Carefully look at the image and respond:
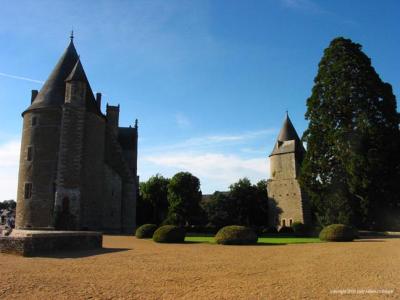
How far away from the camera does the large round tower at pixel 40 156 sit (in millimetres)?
30375

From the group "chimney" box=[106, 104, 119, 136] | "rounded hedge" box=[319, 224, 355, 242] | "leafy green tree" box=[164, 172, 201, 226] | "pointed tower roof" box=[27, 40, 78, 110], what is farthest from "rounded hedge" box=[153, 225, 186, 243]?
"leafy green tree" box=[164, 172, 201, 226]

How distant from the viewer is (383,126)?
2766cm

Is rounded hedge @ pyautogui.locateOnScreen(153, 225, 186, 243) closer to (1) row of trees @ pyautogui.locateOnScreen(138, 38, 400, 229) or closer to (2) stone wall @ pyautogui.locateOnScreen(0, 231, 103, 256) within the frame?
(2) stone wall @ pyautogui.locateOnScreen(0, 231, 103, 256)

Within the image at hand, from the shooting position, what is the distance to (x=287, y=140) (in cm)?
5134

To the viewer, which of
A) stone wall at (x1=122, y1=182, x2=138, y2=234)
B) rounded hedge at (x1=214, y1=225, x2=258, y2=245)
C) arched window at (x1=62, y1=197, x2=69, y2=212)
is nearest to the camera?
rounded hedge at (x1=214, y1=225, x2=258, y2=245)

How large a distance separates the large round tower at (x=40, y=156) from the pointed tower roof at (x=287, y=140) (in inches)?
1161

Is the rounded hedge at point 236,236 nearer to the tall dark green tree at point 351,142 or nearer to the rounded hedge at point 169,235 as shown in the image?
the rounded hedge at point 169,235

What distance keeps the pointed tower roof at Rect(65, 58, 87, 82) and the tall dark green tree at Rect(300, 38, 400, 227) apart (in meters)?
18.7

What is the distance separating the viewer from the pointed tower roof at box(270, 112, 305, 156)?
4997 cm

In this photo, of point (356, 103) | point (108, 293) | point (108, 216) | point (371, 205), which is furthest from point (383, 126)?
point (108, 293)

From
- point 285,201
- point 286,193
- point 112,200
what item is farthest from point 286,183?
point 112,200

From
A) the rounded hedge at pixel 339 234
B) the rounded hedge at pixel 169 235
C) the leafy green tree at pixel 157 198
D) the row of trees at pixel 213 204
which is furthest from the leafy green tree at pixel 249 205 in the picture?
the rounded hedge at pixel 169 235

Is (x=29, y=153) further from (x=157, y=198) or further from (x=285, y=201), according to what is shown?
(x=285, y=201)

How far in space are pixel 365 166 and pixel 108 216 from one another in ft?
69.3
